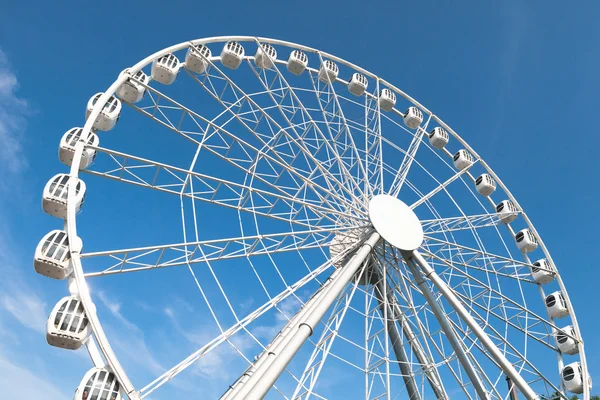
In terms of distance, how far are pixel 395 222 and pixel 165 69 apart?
9.44 meters

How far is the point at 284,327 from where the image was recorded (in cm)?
1341

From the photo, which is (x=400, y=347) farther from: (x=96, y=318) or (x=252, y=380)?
(x=96, y=318)

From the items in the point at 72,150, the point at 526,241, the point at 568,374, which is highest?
the point at 526,241

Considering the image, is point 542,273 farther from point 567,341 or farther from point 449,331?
point 449,331

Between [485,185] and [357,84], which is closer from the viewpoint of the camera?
[357,84]

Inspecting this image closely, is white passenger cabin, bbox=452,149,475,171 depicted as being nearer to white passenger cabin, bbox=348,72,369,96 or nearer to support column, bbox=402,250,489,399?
white passenger cabin, bbox=348,72,369,96

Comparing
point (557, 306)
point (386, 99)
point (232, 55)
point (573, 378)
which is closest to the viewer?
point (573, 378)

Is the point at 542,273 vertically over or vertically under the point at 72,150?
over

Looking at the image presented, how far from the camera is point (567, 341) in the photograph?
18.1m

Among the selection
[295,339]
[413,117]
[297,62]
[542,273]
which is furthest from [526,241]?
[295,339]

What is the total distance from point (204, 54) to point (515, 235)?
16.0 metres

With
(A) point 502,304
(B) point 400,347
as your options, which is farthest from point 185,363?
(A) point 502,304

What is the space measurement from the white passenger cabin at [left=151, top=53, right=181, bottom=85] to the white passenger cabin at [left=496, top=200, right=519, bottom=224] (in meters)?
15.4

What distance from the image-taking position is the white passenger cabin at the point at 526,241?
68.7 feet
